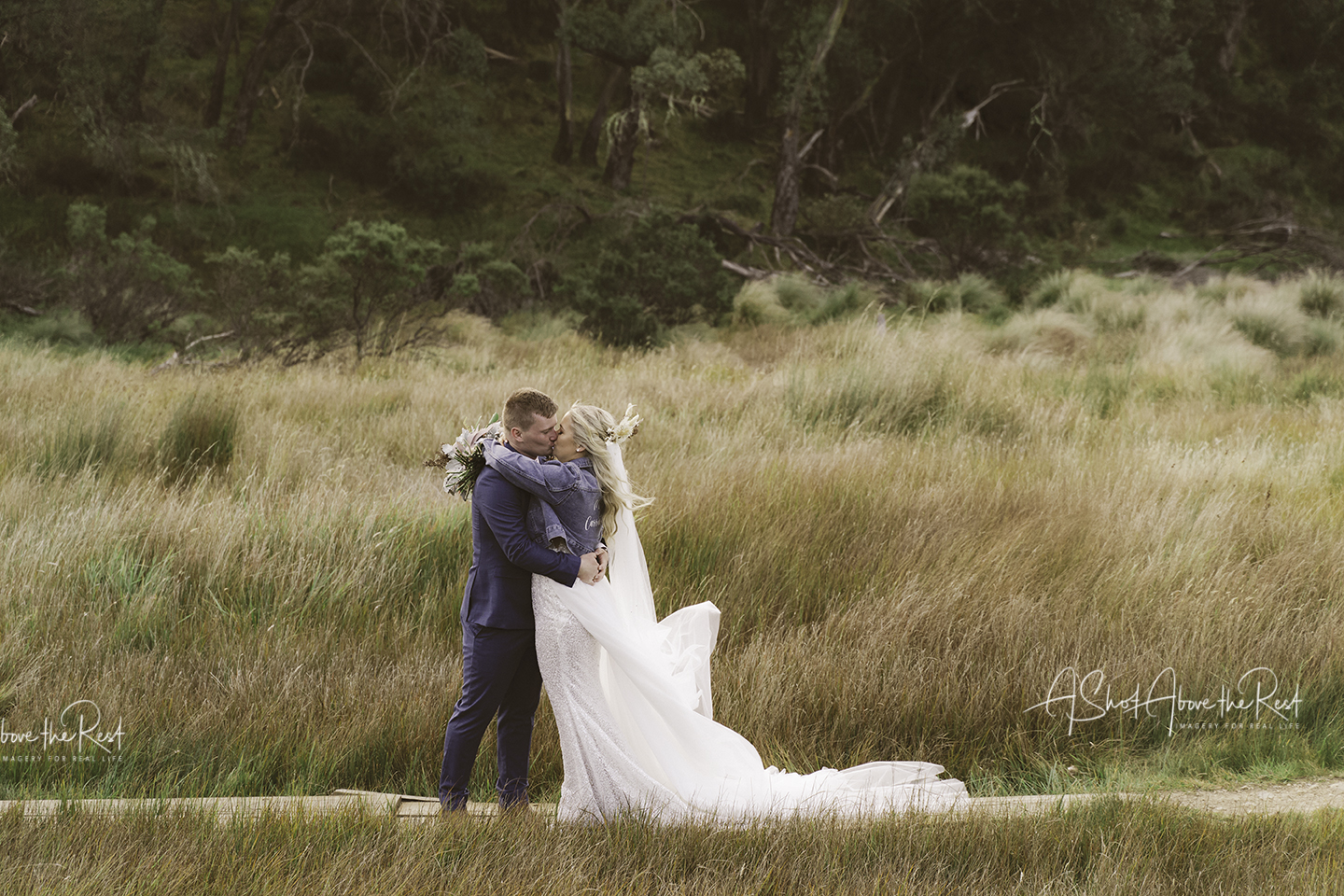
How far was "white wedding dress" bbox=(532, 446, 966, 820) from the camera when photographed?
337 centimetres

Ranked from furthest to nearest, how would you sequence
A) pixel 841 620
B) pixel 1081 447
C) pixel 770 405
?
1. pixel 770 405
2. pixel 1081 447
3. pixel 841 620

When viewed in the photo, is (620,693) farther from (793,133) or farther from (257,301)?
(793,133)

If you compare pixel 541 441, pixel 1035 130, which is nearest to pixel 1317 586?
pixel 541 441

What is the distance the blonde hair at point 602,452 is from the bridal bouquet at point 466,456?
0.28 metres

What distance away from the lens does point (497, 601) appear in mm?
3422

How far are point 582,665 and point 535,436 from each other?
810 millimetres

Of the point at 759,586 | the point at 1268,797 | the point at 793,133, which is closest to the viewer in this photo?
the point at 1268,797

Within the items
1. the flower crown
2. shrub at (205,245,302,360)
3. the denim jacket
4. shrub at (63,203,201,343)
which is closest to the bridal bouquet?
the denim jacket

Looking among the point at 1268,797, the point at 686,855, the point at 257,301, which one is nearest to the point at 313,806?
the point at 686,855

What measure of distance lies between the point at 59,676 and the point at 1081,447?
707 centimetres

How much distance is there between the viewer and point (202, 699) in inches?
160

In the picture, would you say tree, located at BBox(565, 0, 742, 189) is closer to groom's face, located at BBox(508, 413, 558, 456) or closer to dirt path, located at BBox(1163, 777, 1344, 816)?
groom's face, located at BBox(508, 413, 558, 456)

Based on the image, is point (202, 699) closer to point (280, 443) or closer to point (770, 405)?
point (280, 443)

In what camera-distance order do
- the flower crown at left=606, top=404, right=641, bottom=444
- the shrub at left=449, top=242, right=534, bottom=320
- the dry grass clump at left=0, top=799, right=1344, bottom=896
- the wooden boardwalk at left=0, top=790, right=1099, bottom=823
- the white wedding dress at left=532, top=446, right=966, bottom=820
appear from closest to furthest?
the dry grass clump at left=0, top=799, right=1344, bottom=896 < the wooden boardwalk at left=0, top=790, right=1099, bottom=823 < the white wedding dress at left=532, top=446, right=966, bottom=820 < the flower crown at left=606, top=404, right=641, bottom=444 < the shrub at left=449, top=242, right=534, bottom=320
